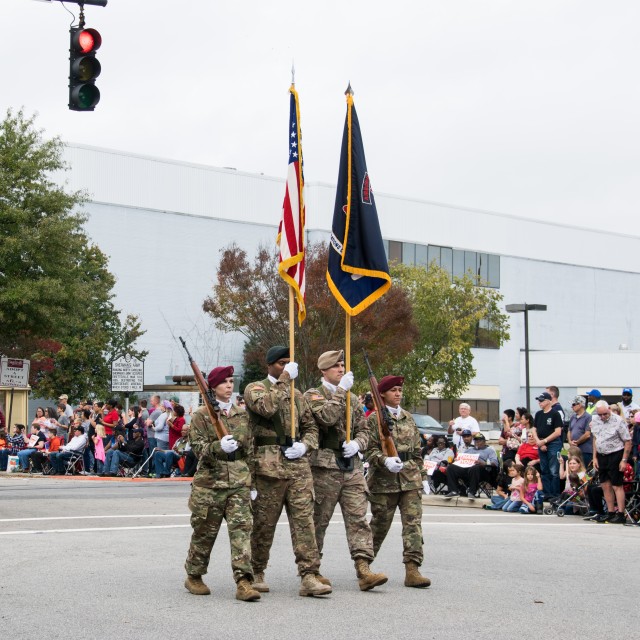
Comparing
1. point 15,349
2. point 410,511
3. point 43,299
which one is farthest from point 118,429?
point 15,349

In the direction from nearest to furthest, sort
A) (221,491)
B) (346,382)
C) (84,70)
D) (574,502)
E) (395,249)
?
(221,491) < (346,382) < (84,70) < (574,502) < (395,249)

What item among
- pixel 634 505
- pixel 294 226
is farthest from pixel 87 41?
pixel 634 505

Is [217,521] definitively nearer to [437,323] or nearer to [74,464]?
[74,464]

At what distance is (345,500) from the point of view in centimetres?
1006

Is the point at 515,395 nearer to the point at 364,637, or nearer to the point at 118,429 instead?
the point at 118,429

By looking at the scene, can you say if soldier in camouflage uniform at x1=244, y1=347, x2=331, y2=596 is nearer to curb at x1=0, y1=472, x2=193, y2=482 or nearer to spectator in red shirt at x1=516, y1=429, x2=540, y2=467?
spectator in red shirt at x1=516, y1=429, x2=540, y2=467

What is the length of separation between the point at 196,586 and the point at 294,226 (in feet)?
11.8

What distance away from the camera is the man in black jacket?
88.7 feet

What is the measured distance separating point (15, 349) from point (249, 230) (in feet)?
59.4

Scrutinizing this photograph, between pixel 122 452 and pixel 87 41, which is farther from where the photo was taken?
pixel 122 452

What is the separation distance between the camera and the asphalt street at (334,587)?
319 inches

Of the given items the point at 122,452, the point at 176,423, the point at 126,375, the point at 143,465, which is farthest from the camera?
the point at 126,375

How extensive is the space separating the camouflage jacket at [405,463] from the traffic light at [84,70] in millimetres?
4720

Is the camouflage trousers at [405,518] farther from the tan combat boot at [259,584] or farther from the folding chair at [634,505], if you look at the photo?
the folding chair at [634,505]
